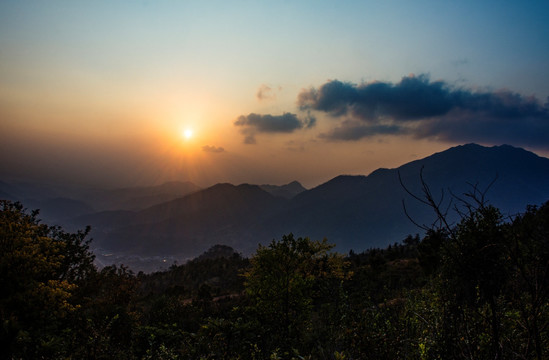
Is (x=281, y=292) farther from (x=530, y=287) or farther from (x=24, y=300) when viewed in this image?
(x=530, y=287)

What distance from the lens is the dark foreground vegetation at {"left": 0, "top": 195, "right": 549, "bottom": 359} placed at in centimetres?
490

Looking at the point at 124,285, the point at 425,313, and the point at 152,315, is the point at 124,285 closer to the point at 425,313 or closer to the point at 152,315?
the point at 152,315

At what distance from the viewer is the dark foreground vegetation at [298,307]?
490cm

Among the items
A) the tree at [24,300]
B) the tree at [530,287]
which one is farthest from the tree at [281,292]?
the tree at [530,287]

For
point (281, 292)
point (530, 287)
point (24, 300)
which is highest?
point (530, 287)

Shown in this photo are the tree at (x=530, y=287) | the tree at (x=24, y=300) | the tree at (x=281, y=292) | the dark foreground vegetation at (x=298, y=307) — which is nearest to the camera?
the tree at (x=530, y=287)

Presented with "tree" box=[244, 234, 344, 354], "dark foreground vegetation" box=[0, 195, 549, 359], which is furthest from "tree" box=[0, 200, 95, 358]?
"tree" box=[244, 234, 344, 354]

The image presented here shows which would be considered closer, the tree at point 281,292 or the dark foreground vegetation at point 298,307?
the dark foreground vegetation at point 298,307

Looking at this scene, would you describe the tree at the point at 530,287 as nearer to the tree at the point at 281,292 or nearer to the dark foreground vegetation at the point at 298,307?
the dark foreground vegetation at the point at 298,307

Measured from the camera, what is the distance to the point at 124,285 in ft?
76.9

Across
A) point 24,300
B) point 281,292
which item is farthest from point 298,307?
point 24,300

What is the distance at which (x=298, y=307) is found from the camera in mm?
18953

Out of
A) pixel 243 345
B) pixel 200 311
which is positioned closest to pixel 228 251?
pixel 200 311

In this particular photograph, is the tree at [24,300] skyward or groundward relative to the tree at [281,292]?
skyward
